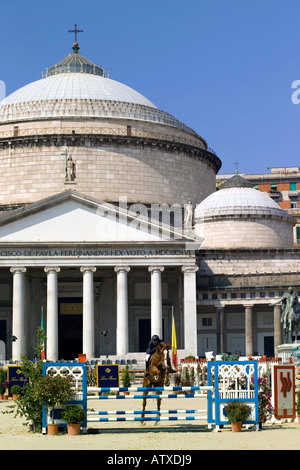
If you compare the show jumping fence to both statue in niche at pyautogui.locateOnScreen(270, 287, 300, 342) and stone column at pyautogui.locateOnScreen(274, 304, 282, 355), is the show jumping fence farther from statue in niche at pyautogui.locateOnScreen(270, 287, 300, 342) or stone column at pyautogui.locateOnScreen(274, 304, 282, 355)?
stone column at pyautogui.locateOnScreen(274, 304, 282, 355)

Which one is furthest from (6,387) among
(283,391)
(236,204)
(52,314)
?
(236,204)

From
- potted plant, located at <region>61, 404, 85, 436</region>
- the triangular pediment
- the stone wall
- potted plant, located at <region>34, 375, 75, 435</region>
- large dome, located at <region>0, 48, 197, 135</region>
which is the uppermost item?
large dome, located at <region>0, 48, 197, 135</region>

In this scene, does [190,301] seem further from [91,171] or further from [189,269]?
[91,171]

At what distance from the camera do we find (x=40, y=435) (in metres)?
25.5

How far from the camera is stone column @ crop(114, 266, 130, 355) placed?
64500 millimetres

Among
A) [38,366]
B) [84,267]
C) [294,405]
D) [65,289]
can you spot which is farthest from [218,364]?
[65,289]

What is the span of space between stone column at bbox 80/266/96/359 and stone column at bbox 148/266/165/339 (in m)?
4.14

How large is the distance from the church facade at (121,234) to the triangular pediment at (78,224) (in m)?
0.07

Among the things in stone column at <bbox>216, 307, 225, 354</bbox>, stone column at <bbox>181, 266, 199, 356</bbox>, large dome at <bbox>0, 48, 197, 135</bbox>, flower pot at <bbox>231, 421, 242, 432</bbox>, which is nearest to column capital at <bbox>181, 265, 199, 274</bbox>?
stone column at <bbox>181, 266, 199, 356</bbox>

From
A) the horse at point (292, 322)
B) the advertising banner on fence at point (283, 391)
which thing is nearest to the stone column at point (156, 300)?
the horse at point (292, 322)

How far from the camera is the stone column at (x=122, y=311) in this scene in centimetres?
6450

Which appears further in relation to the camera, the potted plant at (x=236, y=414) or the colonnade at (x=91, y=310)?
the colonnade at (x=91, y=310)

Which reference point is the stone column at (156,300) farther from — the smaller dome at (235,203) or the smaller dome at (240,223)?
the smaller dome at (235,203)
